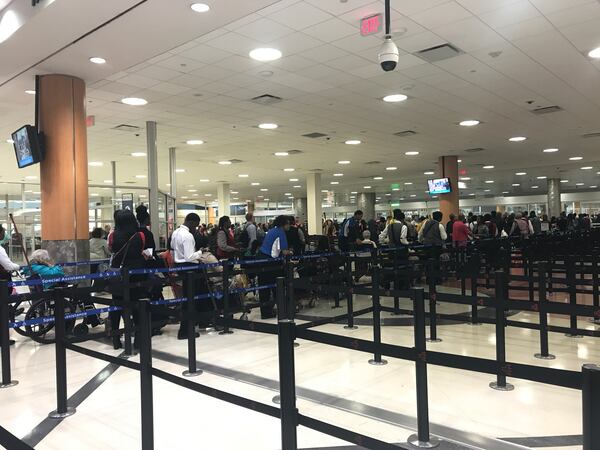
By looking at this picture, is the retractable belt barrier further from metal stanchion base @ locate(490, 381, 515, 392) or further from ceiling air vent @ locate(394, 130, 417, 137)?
ceiling air vent @ locate(394, 130, 417, 137)

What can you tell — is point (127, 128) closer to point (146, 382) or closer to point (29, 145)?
point (29, 145)

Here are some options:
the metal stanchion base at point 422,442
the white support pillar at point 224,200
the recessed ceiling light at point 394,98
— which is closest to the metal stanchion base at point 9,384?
the metal stanchion base at point 422,442

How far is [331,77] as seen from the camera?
8.64 m

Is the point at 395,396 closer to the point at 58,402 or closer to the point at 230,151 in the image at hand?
the point at 58,402

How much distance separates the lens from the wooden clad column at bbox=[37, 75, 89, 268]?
773cm

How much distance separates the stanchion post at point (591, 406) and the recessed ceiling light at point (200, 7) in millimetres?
5203

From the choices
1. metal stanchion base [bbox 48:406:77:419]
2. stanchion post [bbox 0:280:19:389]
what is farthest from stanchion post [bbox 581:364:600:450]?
stanchion post [bbox 0:280:19:389]

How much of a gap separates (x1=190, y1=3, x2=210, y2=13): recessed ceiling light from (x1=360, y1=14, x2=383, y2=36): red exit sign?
194cm

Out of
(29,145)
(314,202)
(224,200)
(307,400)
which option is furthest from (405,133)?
(224,200)

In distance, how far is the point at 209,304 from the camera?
748 cm

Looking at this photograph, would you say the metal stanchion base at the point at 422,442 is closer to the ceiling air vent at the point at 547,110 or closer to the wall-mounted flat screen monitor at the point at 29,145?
the wall-mounted flat screen monitor at the point at 29,145

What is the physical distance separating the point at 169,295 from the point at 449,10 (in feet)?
26.9

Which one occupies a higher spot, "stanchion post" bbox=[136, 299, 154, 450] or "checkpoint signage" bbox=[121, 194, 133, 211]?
"checkpoint signage" bbox=[121, 194, 133, 211]

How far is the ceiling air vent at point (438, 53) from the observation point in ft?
23.9
